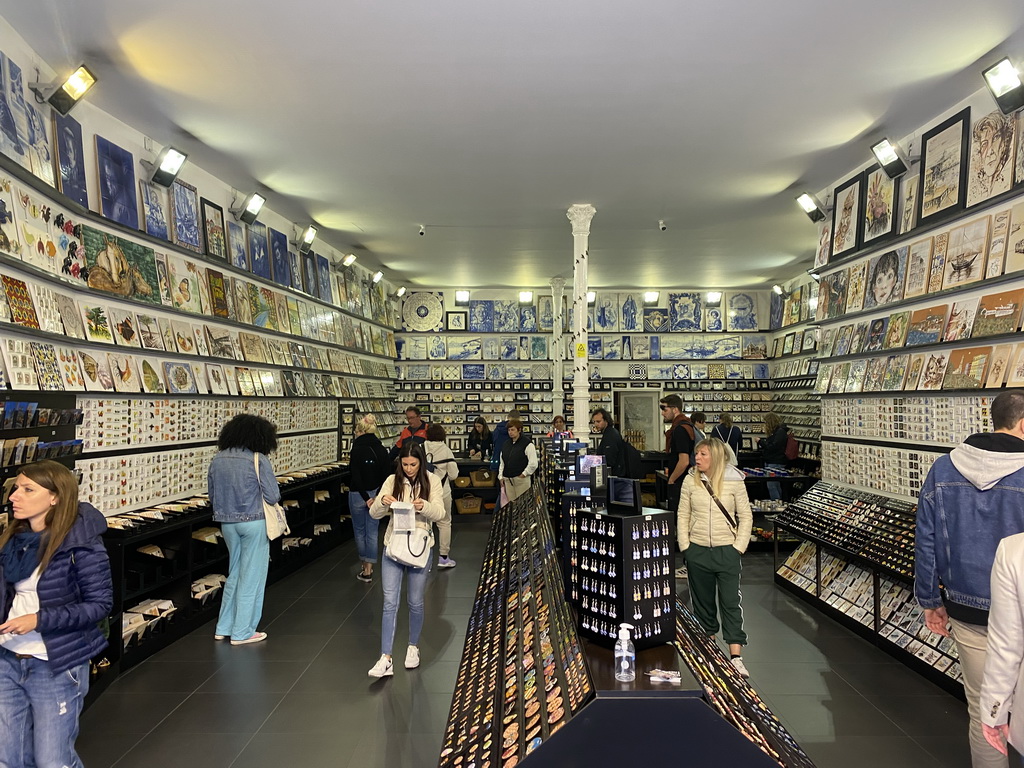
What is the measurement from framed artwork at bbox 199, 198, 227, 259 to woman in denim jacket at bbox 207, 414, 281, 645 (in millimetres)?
2336

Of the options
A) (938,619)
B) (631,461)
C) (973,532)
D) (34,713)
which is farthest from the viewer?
(631,461)

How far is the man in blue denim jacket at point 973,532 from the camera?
3045 millimetres

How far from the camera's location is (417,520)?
15.3ft

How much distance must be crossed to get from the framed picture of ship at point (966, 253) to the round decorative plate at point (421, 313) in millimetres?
10296

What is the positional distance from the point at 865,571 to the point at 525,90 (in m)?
4.82

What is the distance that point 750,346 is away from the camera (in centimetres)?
1441

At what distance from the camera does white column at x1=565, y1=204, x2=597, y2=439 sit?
8.46m

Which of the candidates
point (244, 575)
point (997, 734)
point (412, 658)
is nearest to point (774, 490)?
point (412, 658)

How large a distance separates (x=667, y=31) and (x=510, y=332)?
10.2 meters

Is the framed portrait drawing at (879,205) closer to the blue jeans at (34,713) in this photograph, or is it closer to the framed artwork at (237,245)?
the framed artwork at (237,245)

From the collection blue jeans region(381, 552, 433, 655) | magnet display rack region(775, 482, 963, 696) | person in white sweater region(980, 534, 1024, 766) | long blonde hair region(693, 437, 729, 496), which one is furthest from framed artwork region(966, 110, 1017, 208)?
blue jeans region(381, 552, 433, 655)

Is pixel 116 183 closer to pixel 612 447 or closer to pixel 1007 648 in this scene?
pixel 612 447

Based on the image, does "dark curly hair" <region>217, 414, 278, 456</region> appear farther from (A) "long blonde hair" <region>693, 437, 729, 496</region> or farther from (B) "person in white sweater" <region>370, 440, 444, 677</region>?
(A) "long blonde hair" <region>693, 437, 729, 496</region>

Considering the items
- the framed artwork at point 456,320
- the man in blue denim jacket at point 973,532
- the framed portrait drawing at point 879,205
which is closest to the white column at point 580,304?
the framed portrait drawing at point 879,205
